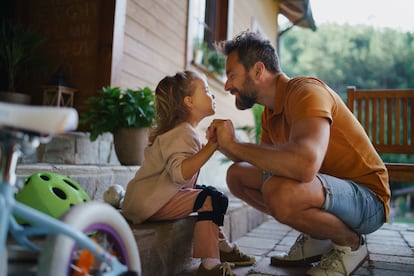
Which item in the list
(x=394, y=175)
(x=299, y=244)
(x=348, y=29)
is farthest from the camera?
(x=348, y=29)

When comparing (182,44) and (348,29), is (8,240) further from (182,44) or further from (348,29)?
(348,29)

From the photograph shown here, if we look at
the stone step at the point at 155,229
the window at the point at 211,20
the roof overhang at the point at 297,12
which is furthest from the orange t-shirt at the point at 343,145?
the roof overhang at the point at 297,12

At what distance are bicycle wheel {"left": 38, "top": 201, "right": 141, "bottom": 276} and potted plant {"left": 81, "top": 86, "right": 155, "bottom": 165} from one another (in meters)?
1.69

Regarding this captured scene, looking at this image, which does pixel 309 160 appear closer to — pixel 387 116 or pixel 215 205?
pixel 215 205

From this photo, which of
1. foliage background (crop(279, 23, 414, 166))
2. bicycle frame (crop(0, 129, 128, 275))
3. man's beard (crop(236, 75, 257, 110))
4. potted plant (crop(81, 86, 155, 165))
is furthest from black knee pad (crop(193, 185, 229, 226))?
foliage background (crop(279, 23, 414, 166))

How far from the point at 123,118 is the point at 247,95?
1.14m

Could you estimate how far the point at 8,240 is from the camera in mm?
976

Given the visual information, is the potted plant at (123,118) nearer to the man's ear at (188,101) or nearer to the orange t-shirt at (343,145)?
the man's ear at (188,101)

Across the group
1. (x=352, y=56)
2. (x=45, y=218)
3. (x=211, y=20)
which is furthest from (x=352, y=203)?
(x=352, y=56)

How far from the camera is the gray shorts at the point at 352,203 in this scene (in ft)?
5.46

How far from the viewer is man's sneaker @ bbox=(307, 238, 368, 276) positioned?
1.70m

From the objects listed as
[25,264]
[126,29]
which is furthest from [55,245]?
[126,29]

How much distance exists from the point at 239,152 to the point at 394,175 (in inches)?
52.6

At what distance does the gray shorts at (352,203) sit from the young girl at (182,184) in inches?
18.0
